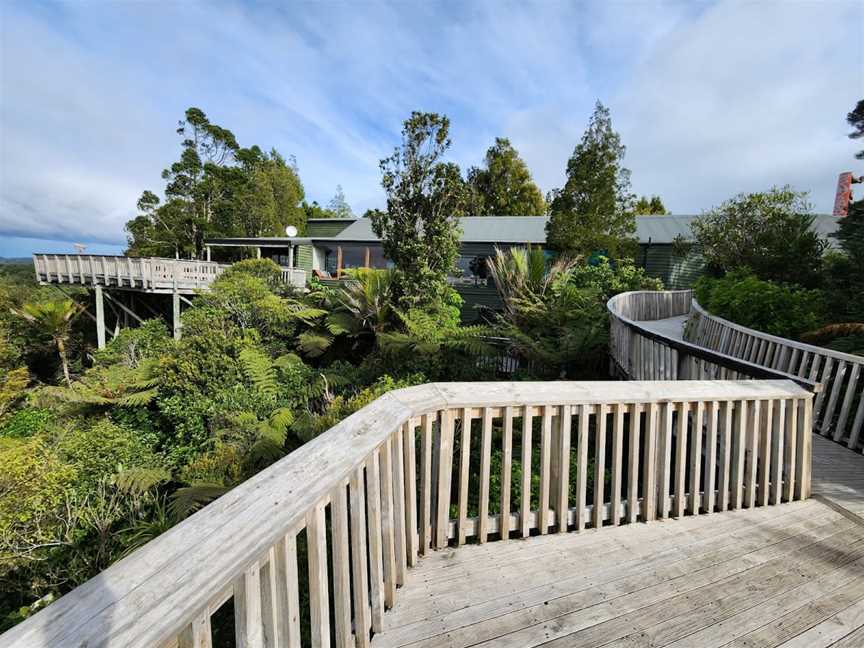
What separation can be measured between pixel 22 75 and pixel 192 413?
407 inches

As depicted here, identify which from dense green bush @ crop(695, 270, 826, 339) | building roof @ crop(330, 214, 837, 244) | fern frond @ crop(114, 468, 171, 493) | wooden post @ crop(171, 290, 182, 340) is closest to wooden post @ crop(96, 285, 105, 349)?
wooden post @ crop(171, 290, 182, 340)

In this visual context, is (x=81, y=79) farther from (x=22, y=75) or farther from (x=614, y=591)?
(x=614, y=591)

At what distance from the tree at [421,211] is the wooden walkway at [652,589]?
24.4 feet

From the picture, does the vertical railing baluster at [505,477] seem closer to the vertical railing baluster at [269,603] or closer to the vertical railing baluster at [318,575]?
the vertical railing baluster at [318,575]

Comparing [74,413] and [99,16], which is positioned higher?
[99,16]

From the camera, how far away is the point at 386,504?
153 cm

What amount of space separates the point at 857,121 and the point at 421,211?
24.7 feet

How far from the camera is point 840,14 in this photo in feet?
17.4

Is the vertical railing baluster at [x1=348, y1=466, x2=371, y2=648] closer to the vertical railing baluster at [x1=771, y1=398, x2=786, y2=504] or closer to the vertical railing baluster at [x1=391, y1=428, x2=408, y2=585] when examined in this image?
the vertical railing baluster at [x1=391, y1=428, x2=408, y2=585]

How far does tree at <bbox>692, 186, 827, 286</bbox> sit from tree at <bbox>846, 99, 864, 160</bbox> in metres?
4.04

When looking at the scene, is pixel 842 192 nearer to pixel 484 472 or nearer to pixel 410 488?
pixel 484 472

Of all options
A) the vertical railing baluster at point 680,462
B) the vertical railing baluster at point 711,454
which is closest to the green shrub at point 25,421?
the vertical railing baluster at point 680,462

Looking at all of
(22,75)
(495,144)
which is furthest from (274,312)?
(495,144)

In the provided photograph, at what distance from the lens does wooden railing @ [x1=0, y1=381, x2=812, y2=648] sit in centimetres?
65
